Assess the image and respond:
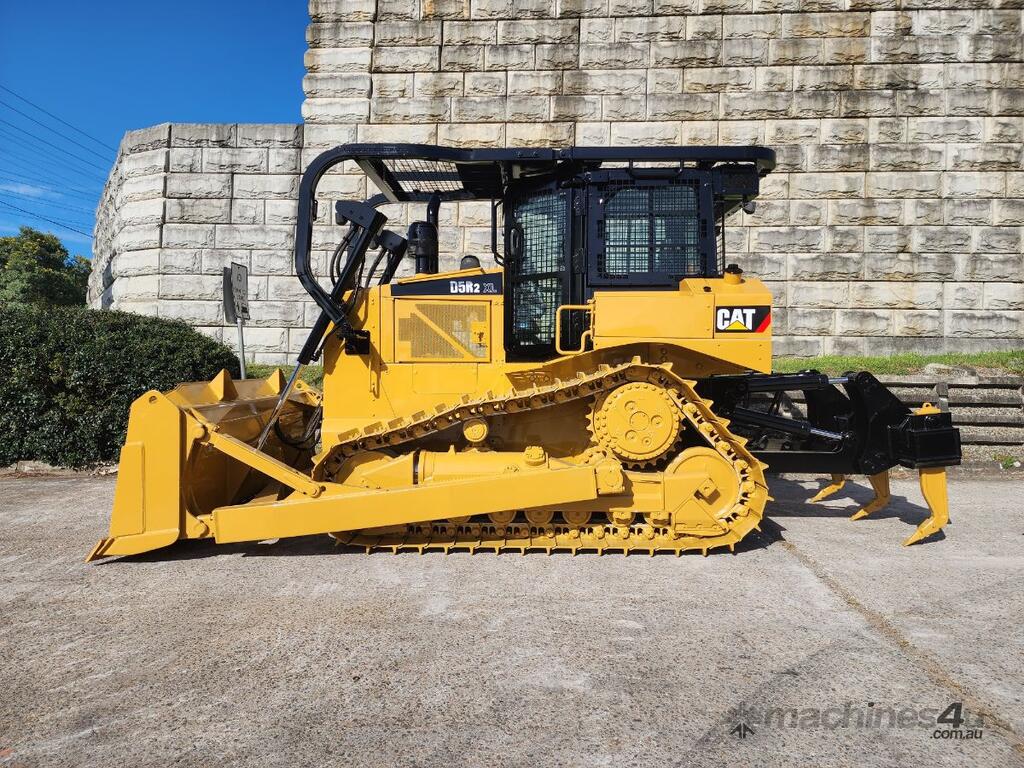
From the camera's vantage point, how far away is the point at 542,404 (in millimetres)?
3936

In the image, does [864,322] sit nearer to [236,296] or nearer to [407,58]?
[407,58]

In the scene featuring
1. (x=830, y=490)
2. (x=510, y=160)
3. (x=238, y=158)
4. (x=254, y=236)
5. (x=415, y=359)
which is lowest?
(x=830, y=490)

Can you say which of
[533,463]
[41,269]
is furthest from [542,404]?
[41,269]

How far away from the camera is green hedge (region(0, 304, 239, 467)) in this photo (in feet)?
22.0

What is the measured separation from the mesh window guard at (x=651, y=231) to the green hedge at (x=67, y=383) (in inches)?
224

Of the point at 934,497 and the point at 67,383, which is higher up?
the point at 67,383

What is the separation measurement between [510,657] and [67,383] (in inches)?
266

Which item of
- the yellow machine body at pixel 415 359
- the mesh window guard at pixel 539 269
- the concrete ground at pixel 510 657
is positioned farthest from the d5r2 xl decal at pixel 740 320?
the concrete ground at pixel 510 657

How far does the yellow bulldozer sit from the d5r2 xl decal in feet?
0.04

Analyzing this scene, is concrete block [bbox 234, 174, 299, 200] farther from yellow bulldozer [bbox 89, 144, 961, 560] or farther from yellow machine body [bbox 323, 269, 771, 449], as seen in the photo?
yellow machine body [bbox 323, 269, 771, 449]

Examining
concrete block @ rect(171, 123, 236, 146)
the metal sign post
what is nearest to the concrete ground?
the metal sign post

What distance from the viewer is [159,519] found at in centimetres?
377

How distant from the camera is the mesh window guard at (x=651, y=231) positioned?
4164mm

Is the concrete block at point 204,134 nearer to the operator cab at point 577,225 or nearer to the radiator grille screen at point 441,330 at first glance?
the operator cab at point 577,225
